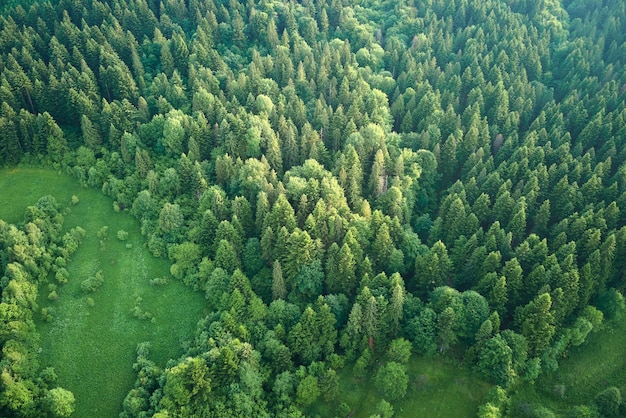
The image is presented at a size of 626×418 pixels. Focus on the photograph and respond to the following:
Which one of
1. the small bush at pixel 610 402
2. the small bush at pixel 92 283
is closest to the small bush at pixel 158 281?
the small bush at pixel 92 283

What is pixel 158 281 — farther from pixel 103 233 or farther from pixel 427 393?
pixel 427 393

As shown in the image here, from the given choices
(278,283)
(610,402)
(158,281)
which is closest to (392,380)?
(278,283)

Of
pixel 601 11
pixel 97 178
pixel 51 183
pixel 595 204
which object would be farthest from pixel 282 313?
pixel 601 11

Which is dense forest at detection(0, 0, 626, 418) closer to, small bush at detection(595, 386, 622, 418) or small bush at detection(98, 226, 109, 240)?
small bush at detection(595, 386, 622, 418)

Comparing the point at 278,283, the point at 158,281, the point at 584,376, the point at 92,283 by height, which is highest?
the point at 584,376

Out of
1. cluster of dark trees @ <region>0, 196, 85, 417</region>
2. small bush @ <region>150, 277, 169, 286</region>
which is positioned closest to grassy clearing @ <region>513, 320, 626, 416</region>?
small bush @ <region>150, 277, 169, 286</region>

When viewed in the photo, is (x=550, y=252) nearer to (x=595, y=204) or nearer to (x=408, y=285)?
(x=595, y=204)

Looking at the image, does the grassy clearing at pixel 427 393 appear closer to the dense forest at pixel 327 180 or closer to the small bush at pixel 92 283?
the dense forest at pixel 327 180

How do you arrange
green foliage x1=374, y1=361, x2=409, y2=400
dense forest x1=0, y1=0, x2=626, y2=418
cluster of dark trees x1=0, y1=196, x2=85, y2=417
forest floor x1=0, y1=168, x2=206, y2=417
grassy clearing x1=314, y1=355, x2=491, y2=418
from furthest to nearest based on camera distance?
dense forest x1=0, y1=0, x2=626, y2=418, forest floor x1=0, y1=168, x2=206, y2=417, grassy clearing x1=314, y1=355, x2=491, y2=418, green foliage x1=374, y1=361, x2=409, y2=400, cluster of dark trees x1=0, y1=196, x2=85, y2=417
